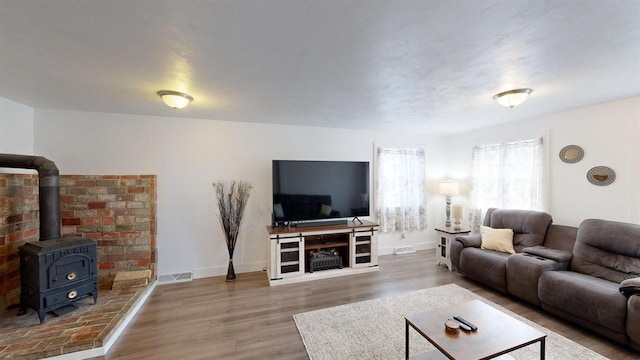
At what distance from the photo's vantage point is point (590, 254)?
2.82 meters

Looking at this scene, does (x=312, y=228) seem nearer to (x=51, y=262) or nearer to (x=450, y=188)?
(x=450, y=188)

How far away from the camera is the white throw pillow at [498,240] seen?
3.47 m

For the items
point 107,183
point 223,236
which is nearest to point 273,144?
point 223,236

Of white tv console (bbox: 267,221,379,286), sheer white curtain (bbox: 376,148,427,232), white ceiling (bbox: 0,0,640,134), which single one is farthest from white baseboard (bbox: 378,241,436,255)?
white ceiling (bbox: 0,0,640,134)

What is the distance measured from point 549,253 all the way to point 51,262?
5290 millimetres

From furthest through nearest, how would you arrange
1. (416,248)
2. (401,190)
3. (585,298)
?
(416,248) < (401,190) < (585,298)

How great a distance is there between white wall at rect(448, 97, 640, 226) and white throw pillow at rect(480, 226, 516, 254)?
72 centimetres

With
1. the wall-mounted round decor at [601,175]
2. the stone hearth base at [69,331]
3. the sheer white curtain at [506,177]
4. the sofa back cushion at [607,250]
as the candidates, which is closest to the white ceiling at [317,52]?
the wall-mounted round decor at [601,175]

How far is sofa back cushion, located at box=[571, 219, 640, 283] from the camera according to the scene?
2.56 metres

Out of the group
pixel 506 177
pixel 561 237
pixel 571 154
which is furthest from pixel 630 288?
pixel 506 177

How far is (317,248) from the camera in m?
3.87

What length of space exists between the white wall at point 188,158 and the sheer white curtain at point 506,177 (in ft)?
8.92

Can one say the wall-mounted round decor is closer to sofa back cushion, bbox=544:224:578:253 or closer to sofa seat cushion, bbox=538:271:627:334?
sofa back cushion, bbox=544:224:578:253

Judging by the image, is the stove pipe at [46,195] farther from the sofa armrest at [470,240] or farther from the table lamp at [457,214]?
the table lamp at [457,214]
